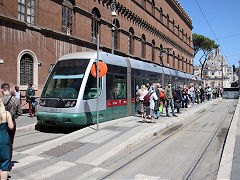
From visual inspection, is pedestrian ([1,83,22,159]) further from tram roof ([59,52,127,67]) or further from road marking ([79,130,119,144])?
tram roof ([59,52,127,67])

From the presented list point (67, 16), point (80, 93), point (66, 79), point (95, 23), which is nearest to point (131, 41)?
point (95, 23)

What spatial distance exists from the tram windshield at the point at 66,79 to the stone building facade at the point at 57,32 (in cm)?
477

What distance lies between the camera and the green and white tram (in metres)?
8.68

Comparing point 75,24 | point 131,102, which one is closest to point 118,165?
point 131,102

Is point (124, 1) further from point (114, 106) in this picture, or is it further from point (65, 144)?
point (65, 144)

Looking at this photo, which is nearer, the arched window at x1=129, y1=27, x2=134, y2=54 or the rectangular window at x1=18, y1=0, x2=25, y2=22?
the rectangular window at x1=18, y1=0, x2=25, y2=22

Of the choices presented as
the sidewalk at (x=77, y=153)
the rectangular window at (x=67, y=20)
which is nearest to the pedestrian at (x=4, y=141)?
the sidewalk at (x=77, y=153)

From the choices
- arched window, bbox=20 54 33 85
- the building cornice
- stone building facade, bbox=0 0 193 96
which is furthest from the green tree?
arched window, bbox=20 54 33 85

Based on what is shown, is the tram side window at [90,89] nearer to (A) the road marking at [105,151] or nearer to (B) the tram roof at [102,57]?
(B) the tram roof at [102,57]

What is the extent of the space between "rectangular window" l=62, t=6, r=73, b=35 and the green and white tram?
23.6ft

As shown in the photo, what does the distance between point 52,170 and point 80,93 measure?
3.96m

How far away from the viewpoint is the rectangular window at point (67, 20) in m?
17.1

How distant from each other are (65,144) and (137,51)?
873 inches

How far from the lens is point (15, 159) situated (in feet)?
18.9
